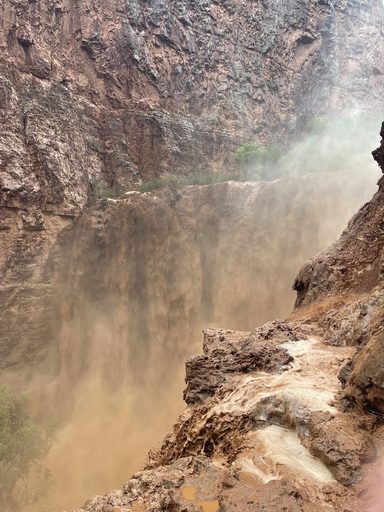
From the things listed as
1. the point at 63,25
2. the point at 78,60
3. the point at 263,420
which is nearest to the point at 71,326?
the point at 263,420

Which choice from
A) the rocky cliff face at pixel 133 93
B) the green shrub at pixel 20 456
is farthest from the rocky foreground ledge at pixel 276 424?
the rocky cliff face at pixel 133 93

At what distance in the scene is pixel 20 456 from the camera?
1451cm

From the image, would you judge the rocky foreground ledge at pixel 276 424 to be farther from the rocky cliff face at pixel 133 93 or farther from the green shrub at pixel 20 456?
the rocky cliff face at pixel 133 93

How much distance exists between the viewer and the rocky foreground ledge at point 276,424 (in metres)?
4.76

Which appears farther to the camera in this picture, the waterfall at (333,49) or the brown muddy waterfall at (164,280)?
the waterfall at (333,49)

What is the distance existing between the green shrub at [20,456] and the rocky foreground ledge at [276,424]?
8004mm

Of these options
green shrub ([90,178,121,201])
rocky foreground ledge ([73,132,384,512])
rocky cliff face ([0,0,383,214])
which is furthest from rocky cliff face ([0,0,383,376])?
rocky foreground ledge ([73,132,384,512])

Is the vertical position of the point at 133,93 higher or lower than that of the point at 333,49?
lower

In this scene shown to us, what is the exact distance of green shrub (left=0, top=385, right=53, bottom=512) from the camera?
14.0m

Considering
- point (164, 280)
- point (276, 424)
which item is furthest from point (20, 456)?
point (164, 280)

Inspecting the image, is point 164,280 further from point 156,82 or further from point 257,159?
point 156,82

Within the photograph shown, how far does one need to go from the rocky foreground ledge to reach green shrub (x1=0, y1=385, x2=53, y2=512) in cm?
800

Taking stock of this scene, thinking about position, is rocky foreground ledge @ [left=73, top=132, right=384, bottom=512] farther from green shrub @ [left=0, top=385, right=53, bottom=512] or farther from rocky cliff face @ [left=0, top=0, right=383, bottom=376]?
rocky cliff face @ [left=0, top=0, right=383, bottom=376]

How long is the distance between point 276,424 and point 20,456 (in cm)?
1122
